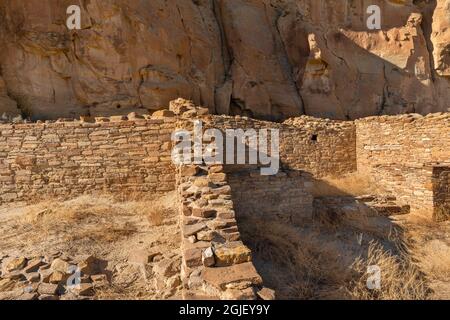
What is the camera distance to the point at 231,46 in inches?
519

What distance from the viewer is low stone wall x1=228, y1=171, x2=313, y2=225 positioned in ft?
18.3

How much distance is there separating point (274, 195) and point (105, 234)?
10.3 feet

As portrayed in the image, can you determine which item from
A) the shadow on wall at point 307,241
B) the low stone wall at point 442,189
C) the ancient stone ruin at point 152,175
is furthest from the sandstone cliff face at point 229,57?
the low stone wall at point 442,189

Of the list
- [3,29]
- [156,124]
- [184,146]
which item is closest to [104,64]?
[3,29]

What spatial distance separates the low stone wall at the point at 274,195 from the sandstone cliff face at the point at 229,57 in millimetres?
6747

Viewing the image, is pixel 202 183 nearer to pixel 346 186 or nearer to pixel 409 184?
pixel 409 184

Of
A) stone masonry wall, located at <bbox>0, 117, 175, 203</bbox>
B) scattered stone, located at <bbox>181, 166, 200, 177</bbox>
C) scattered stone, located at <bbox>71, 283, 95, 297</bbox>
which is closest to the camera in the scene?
scattered stone, located at <bbox>71, 283, 95, 297</bbox>

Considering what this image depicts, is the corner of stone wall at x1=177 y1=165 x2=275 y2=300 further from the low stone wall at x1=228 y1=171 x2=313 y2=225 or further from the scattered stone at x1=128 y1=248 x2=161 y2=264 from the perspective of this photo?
the low stone wall at x1=228 y1=171 x2=313 y2=225

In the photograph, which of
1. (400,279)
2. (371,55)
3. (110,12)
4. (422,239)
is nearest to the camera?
(400,279)

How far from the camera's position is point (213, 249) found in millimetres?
2854

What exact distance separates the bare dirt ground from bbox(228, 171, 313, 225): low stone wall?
1.31 metres

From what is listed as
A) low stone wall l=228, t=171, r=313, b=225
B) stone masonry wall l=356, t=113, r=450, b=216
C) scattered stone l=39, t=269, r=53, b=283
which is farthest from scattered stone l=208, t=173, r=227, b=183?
stone masonry wall l=356, t=113, r=450, b=216
